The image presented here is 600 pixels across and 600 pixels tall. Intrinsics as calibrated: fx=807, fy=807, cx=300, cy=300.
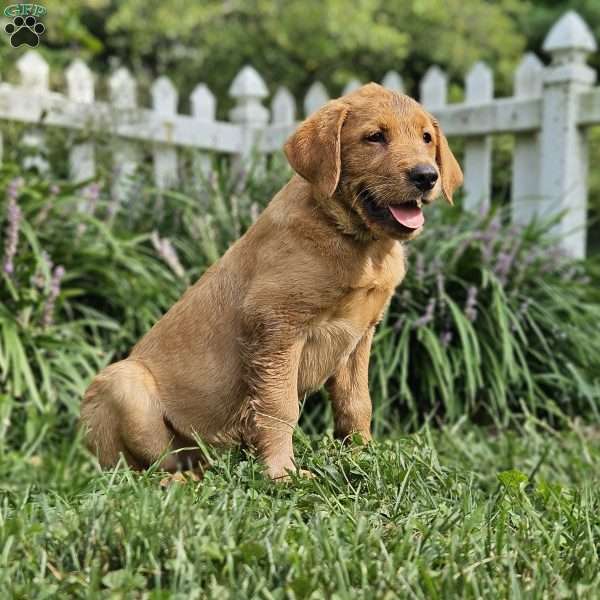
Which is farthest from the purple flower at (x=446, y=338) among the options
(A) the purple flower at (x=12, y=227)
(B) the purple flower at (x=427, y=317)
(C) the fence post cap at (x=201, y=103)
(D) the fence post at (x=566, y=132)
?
(C) the fence post cap at (x=201, y=103)

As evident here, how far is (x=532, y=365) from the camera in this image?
466 centimetres

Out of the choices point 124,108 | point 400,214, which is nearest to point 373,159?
point 400,214

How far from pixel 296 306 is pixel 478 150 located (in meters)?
4.00

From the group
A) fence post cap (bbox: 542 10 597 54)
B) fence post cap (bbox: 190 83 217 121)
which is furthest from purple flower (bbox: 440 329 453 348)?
fence post cap (bbox: 190 83 217 121)

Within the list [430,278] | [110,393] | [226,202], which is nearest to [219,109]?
[226,202]

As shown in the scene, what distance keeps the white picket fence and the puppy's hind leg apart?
9.45ft

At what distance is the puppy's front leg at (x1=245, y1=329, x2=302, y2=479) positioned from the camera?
7.96 ft

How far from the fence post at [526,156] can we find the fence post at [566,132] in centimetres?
13

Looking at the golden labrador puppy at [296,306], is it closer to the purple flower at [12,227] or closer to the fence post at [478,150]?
the purple flower at [12,227]

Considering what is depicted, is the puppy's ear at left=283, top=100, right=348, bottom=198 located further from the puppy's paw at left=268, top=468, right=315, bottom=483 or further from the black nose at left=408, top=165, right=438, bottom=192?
the puppy's paw at left=268, top=468, right=315, bottom=483

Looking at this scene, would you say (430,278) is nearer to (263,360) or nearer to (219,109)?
(263,360)

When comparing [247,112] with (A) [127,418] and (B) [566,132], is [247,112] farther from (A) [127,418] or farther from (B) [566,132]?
(A) [127,418]

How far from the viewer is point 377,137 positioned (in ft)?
7.92

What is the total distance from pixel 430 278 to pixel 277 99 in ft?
9.50
